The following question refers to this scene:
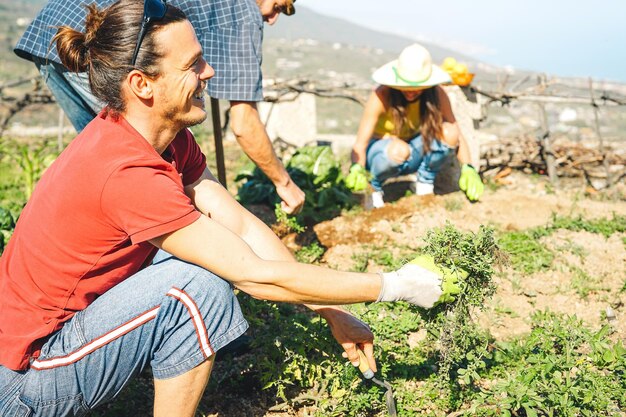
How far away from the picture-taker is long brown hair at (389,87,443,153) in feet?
14.6

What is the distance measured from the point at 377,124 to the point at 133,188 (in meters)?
3.15

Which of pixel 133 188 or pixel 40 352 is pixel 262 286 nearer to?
pixel 133 188

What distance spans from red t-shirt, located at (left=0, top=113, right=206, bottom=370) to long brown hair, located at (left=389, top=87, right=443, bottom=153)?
2873 millimetres

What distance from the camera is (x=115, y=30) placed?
175 cm

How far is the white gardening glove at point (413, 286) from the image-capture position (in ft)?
6.07

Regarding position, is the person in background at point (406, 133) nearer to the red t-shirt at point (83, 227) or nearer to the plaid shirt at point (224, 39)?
the plaid shirt at point (224, 39)

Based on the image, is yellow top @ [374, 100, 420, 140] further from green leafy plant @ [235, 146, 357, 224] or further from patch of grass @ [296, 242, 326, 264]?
patch of grass @ [296, 242, 326, 264]

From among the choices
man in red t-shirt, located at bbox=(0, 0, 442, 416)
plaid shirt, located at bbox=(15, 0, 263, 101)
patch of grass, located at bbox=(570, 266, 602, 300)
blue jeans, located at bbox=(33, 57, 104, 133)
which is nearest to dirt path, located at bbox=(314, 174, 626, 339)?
patch of grass, located at bbox=(570, 266, 602, 300)

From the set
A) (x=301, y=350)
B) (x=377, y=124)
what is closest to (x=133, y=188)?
(x=301, y=350)

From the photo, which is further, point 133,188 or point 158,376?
point 158,376

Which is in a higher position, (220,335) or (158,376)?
(220,335)

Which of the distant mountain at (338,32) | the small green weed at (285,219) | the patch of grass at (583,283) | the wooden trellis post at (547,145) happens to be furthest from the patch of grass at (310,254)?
the distant mountain at (338,32)

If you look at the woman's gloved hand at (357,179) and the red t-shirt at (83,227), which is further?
the woman's gloved hand at (357,179)

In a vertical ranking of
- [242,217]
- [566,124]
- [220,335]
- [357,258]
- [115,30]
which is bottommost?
[566,124]
